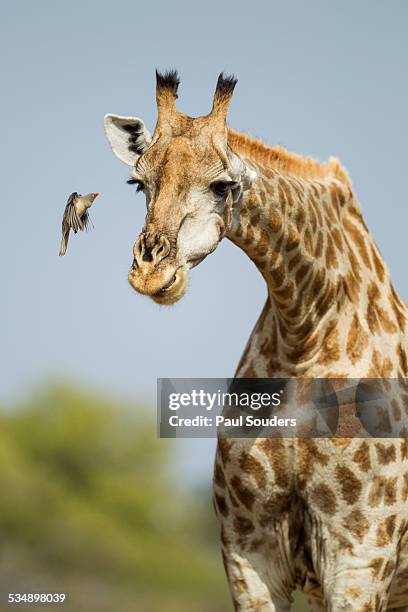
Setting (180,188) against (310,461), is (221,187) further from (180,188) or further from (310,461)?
(310,461)

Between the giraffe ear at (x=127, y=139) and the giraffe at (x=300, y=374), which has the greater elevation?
the giraffe ear at (x=127, y=139)

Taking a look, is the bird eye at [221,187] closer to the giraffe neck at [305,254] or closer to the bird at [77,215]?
the giraffe neck at [305,254]

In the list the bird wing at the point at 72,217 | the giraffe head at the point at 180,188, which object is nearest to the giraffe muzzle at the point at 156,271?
the giraffe head at the point at 180,188

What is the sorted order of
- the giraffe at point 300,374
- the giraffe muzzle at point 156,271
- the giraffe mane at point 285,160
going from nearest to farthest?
the giraffe muzzle at point 156,271, the giraffe at point 300,374, the giraffe mane at point 285,160

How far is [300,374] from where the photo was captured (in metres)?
6.48

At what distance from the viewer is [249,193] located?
6039 mm

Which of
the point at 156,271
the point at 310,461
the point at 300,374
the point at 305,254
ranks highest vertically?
the point at 305,254

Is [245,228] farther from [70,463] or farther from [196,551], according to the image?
[70,463]

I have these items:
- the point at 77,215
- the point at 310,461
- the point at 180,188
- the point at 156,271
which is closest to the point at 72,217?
the point at 77,215

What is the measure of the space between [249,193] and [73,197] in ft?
3.82

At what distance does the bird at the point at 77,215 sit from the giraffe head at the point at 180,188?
0.55 meters

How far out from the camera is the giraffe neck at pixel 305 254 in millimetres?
6145

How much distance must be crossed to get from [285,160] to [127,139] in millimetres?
1019

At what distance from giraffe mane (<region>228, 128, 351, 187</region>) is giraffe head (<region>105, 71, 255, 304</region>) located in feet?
1.39
